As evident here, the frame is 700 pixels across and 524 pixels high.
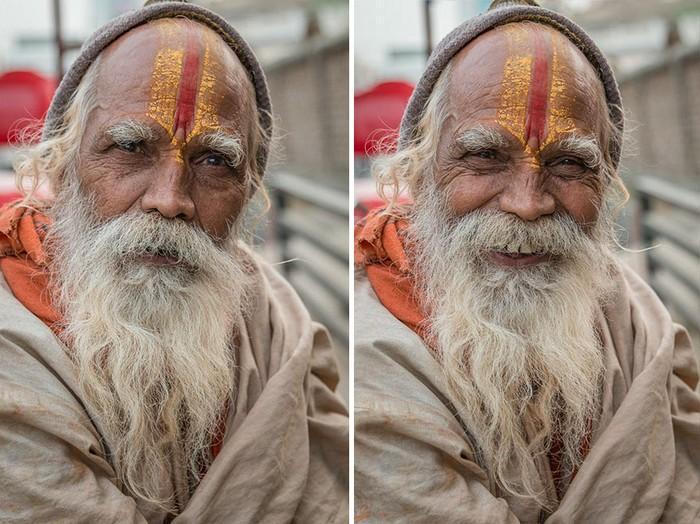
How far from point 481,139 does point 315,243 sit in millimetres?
378

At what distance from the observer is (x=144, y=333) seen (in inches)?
58.2

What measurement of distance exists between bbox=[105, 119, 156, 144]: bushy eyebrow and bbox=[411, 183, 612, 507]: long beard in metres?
0.49

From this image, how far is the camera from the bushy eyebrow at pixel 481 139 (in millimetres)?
1447

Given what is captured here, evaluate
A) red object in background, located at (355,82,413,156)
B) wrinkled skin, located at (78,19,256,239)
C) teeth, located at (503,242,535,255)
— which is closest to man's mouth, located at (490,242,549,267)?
teeth, located at (503,242,535,255)

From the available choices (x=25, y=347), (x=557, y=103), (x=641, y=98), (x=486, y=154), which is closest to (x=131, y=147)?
(x=25, y=347)

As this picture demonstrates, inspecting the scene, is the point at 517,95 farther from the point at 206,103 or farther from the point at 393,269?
the point at 206,103

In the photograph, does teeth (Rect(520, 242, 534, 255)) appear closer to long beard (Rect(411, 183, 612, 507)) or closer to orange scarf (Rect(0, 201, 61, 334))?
long beard (Rect(411, 183, 612, 507))

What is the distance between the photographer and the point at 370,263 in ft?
5.17

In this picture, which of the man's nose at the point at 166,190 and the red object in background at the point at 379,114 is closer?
the man's nose at the point at 166,190

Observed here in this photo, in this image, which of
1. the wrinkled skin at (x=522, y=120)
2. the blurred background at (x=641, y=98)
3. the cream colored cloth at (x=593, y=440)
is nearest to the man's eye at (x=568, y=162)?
the wrinkled skin at (x=522, y=120)

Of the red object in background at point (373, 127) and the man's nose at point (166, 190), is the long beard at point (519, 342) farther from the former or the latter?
the man's nose at point (166, 190)

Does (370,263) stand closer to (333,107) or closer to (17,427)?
(333,107)

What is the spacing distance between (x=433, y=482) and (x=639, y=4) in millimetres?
932

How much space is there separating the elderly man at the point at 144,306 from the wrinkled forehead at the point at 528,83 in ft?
1.25
